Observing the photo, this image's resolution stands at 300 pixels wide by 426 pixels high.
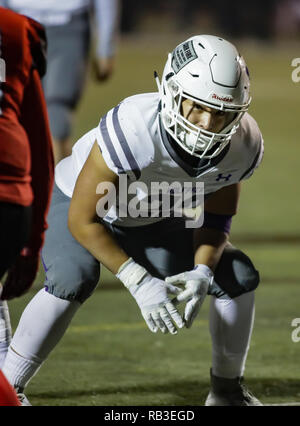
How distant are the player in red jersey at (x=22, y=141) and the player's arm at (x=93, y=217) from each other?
1.53ft

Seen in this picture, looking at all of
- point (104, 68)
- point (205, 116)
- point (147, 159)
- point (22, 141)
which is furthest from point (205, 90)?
point (104, 68)

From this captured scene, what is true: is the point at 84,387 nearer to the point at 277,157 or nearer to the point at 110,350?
the point at 110,350

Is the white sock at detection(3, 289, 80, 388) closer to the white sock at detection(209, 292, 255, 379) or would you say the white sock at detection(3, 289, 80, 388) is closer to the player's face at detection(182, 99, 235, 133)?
the white sock at detection(209, 292, 255, 379)

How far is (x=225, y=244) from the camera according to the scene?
3.35 metres

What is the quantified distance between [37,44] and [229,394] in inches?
57.7

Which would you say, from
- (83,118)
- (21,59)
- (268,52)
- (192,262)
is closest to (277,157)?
(83,118)

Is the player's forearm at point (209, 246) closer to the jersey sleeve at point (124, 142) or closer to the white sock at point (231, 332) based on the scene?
the white sock at point (231, 332)

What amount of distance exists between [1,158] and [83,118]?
9320mm

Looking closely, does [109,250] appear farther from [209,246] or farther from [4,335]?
[4,335]

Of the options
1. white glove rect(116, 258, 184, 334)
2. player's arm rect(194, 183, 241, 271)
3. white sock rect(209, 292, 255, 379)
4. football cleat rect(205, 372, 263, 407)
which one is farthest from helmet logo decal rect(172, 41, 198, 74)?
football cleat rect(205, 372, 263, 407)

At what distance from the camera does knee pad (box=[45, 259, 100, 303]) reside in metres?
3.07

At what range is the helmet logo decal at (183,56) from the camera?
309 centimetres

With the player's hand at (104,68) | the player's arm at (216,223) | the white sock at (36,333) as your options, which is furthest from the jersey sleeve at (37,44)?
the player's hand at (104,68)

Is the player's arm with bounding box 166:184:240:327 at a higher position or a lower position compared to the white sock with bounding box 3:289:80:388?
higher
